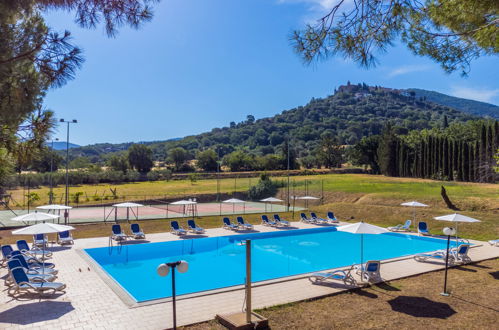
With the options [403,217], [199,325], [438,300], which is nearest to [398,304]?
[438,300]

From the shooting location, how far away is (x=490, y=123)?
44312 mm

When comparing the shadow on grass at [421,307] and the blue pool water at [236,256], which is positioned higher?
the shadow on grass at [421,307]

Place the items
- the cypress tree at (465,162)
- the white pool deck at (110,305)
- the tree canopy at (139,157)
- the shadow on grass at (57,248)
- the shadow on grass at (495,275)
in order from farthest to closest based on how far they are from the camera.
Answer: the tree canopy at (139,157)
the cypress tree at (465,162)
the shadow on grass at (57,248)
the shadow on grass at (495,275)
the white pool deck at (110,305)

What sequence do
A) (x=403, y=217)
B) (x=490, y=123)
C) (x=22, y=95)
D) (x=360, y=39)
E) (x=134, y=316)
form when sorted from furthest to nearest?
(x=490, y=123) < (x=403, y=217) < (x=134, y=316) < (x=360, y=39) < (x=22, y=95)

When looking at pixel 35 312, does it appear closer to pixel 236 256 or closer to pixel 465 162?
pixel 236 256

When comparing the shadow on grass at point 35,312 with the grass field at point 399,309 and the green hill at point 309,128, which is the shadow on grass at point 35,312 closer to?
the grass field at point 399,309

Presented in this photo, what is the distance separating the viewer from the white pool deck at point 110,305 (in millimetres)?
7078

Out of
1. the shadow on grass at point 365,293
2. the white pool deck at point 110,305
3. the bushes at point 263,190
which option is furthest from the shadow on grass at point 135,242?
the bushes at point 263,190

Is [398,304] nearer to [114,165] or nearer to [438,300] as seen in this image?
[438,300]

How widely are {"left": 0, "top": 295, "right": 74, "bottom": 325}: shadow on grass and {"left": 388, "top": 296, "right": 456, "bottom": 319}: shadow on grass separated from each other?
721 centimetres

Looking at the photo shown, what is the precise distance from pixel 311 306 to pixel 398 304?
204 centimetres

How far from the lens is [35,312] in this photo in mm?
7625

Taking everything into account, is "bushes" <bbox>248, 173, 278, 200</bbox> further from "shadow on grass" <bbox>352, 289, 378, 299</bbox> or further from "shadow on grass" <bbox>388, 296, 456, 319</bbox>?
"shadow on grass" <bbox>388, 296, 456, 319</bbox>

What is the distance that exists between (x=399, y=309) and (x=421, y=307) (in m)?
0.56
